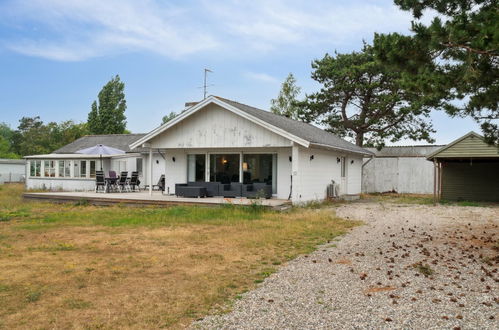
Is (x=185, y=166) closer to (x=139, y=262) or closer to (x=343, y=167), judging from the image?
(x=343, y=167)

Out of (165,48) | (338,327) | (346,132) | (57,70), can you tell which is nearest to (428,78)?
(338,327)

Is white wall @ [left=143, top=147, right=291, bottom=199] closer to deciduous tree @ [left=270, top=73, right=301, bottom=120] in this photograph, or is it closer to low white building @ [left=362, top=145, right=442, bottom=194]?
low white building @ [left=362, top=145, right=442, bottom=194]

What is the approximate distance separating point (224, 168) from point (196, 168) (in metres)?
1.44

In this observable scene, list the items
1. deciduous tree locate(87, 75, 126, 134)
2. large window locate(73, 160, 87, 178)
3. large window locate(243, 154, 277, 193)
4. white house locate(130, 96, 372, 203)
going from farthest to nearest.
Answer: deciduous tree locate(87, 75, 126, 134), large window locate(73, 160, 87, 178), large window locate(243, 154, 277, 193), white house locate(130, 96, 372, 203)

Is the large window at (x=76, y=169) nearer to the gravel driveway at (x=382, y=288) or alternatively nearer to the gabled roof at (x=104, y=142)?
the gabled roof at (x=104, y=142)

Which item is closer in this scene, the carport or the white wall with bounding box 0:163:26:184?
the carport

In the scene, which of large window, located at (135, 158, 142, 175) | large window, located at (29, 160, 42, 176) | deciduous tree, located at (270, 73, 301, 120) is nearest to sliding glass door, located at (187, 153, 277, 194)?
large window, located at (135, 158, 142, 175)

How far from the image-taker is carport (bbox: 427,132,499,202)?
18.0 m

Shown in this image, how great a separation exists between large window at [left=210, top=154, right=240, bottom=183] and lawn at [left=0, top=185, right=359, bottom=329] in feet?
14.5

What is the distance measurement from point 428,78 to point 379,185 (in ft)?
65.1

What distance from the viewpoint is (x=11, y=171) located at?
40781mm

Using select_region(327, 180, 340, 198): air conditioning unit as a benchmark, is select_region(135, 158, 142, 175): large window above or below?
above

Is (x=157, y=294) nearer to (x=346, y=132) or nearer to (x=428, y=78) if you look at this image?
(x=428, y=78)

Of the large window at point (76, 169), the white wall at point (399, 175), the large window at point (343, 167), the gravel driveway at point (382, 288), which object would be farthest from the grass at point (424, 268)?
the large window at point (76, 169)
